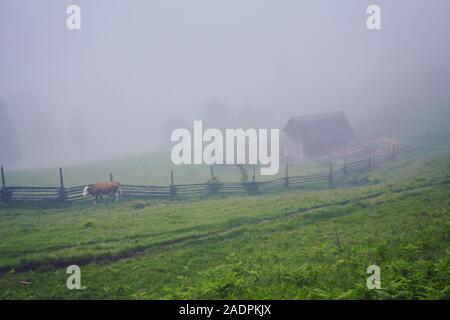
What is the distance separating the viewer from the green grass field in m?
7.61

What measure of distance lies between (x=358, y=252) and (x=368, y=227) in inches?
146

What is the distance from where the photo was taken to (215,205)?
2102cm

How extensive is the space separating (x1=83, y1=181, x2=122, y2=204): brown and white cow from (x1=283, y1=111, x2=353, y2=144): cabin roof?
2940 centimetres

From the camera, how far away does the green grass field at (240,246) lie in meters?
7.61

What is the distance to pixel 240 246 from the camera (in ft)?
40.9

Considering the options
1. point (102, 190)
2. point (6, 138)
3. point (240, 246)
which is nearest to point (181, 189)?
point (102, 190)

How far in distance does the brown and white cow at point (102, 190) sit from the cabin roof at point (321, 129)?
96.5ft

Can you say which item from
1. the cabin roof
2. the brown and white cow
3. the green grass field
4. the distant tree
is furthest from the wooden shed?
the distant tree

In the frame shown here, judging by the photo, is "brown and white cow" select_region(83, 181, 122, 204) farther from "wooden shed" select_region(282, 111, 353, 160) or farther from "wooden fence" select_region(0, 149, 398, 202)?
"wooden shed" select_region(282, 111, 353, 160)

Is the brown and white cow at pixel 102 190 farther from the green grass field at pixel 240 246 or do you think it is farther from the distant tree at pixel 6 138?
the distant tree at pixel 6 138

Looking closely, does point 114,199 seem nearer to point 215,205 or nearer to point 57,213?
point 57,213

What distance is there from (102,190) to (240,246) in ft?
46.6

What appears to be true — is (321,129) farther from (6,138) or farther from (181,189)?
(6,138)
